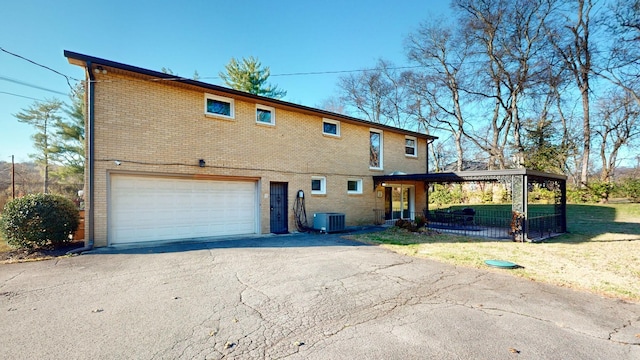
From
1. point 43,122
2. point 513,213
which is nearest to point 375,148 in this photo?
point 513,213

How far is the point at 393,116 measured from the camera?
31.1 metres

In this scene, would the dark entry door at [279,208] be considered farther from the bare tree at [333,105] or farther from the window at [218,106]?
the bare tree at [333,105]

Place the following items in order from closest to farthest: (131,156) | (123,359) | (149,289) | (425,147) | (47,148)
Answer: (123,359), (149,289), (131,156), (425,147), (47,148)

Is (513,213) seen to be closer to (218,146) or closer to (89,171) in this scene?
(218,146)

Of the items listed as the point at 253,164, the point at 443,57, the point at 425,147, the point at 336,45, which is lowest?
the point at 253,164

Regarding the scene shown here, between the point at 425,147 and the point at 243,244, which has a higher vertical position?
the point at 425,147

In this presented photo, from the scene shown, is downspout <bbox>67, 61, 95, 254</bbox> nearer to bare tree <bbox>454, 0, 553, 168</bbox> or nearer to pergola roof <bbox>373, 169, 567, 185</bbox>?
pergola roof <bbox>373, 169, 567, 185</bbox>

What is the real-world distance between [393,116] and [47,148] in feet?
101

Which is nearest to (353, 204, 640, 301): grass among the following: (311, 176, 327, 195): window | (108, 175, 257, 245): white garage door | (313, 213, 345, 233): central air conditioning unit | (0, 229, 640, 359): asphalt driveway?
(0, 229, 640, 359): asphalt driveway

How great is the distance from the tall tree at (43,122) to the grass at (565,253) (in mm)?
26025

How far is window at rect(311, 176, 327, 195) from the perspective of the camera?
509 inches

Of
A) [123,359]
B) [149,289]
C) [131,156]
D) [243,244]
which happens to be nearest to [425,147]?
[243,244]

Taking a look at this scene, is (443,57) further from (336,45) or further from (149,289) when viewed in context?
(149,289)

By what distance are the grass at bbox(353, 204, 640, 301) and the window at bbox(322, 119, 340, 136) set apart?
5.28 meters
